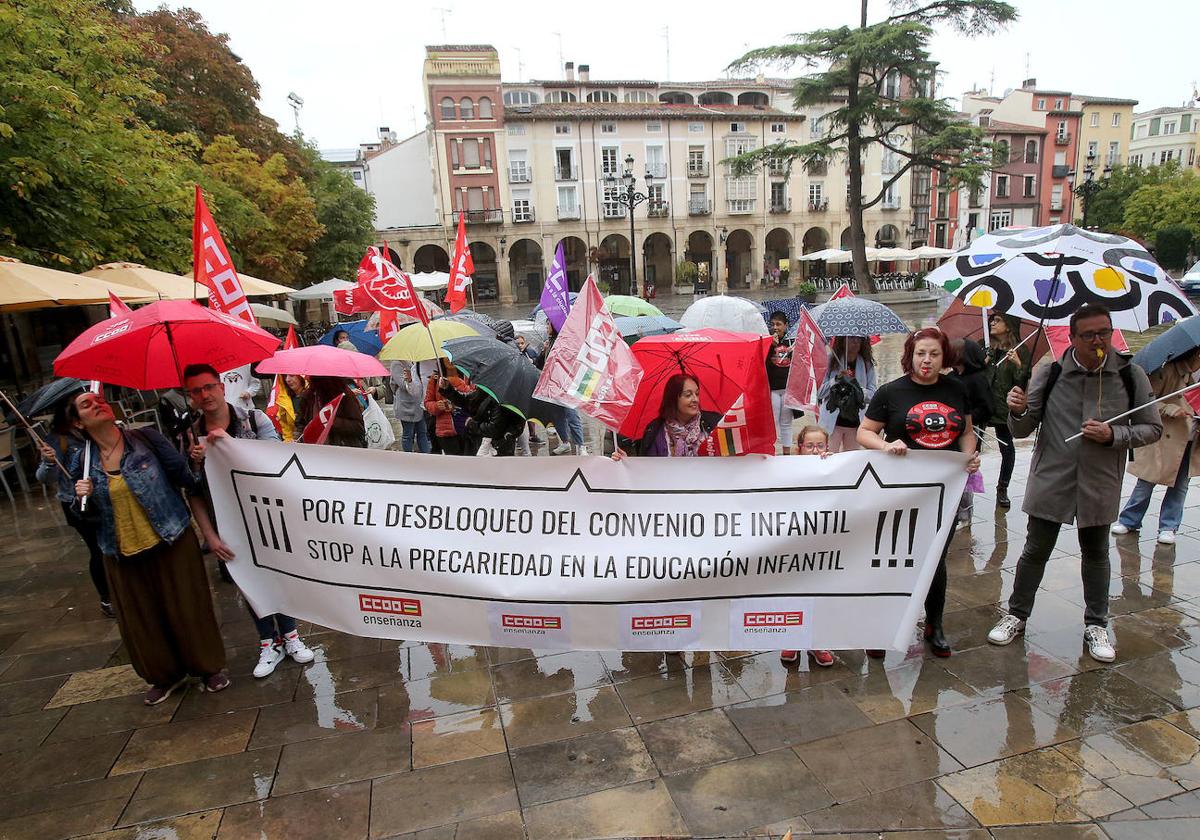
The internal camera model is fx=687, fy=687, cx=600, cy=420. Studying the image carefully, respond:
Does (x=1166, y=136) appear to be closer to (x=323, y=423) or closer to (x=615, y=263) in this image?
(x=615, y=263)

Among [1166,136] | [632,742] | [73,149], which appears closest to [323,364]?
[632,742]

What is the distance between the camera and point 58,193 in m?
9.00

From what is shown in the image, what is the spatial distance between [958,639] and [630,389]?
2534 mm

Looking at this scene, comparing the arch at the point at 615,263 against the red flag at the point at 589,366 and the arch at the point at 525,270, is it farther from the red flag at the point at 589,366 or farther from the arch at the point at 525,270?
the red flag at the point at 589,366

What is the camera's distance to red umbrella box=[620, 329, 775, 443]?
406 cm

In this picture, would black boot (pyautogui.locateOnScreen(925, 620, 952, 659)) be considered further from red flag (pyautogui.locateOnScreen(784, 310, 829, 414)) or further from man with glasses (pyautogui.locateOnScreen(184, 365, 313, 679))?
man with glasses (pyautogui.locateOnScreen(184, 365, 313, 679))

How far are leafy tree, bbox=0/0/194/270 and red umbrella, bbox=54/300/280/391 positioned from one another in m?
5.70

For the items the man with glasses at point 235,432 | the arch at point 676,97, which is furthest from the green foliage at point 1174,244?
the man with glasses at point 235,432

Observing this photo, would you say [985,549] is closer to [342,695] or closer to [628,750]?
[628,750]

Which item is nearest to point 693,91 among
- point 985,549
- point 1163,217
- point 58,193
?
point 1163,217

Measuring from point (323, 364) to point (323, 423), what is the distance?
387mm

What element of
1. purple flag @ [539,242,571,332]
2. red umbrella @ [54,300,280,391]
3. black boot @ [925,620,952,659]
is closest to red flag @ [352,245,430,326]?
purple flag @ [539,242,571,332]

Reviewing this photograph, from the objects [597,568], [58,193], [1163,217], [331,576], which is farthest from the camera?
[1163,217]

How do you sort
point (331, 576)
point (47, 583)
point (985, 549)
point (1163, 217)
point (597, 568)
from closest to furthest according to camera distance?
point (597, 568), point (331, 576), point (985, 549), point (47, 583), point (1163, 217)
